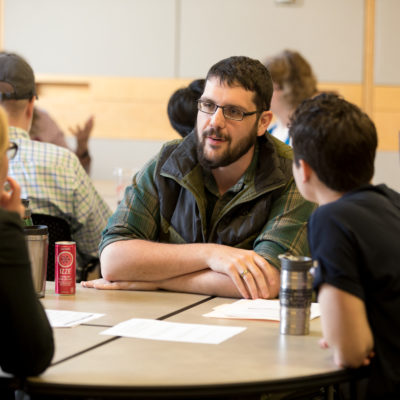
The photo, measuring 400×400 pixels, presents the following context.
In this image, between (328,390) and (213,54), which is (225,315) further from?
(213,54)

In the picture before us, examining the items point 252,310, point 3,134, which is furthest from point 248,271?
point 3,134

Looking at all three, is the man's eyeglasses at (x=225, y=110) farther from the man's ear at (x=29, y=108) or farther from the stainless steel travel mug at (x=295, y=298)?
the man's ear at (x=29, y=108)

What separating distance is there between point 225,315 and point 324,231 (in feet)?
1.54

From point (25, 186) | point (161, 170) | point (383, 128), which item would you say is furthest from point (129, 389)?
point (383, 128)

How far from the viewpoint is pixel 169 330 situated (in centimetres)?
162

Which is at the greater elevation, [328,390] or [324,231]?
[324,231]

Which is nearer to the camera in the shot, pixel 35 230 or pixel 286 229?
pixel 35 230

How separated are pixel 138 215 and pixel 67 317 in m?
0.57

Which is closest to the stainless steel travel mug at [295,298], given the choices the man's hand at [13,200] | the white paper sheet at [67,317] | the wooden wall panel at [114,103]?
the white paper sheet at [67,317]

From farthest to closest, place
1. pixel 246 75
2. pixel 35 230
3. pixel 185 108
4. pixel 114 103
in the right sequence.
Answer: pixel 114 103 < pixel 185 108 < pixel 246 75 < pixel 35 230

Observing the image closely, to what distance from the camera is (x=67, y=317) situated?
1736 mm

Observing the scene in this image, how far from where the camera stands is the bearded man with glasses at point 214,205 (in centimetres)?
206

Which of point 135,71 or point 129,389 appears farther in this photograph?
point 135,71

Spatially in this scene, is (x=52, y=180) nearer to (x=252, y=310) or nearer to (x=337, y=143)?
(x=252, y=310)
